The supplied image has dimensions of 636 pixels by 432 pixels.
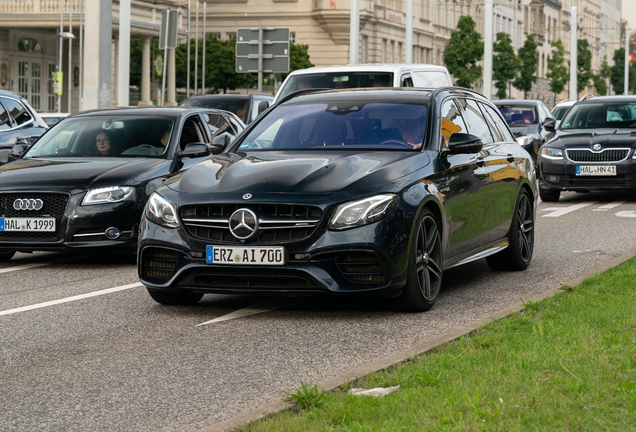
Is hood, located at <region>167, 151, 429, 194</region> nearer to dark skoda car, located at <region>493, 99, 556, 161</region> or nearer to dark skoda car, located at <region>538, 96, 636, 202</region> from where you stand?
dark skoda car, located at <region>538, 96, 636, 202</region>

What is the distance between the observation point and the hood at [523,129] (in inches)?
993

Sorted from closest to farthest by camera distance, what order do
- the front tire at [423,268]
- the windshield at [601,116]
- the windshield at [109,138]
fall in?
1. the front tire at [423,268]
2. the windshield at [109,138]
3. the windshield at [601,116]

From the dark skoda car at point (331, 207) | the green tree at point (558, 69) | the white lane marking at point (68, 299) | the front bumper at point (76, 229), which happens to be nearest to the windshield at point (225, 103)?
the front bumper at point (76, 229)

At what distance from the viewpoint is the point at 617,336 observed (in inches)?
225

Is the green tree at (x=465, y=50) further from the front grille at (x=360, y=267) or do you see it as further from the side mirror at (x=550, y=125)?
the front grille at (x=360, y=267)

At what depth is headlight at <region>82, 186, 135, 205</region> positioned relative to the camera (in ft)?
32.1

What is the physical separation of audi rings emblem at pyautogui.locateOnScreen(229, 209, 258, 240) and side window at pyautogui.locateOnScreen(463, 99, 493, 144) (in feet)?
8.30

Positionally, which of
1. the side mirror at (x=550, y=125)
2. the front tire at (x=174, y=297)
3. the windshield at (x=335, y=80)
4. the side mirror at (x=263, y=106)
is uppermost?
the windshield at (x=335, y=80)

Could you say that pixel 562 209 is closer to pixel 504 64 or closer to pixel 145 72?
pixel 145 72

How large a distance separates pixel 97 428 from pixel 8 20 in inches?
→ 2403

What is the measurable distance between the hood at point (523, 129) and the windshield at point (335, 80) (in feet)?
28.1

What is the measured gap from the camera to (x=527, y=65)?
89562 mm

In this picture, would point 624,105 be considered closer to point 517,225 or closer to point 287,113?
point 517,225

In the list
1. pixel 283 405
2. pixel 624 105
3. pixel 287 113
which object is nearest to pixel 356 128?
pixel 287 113
